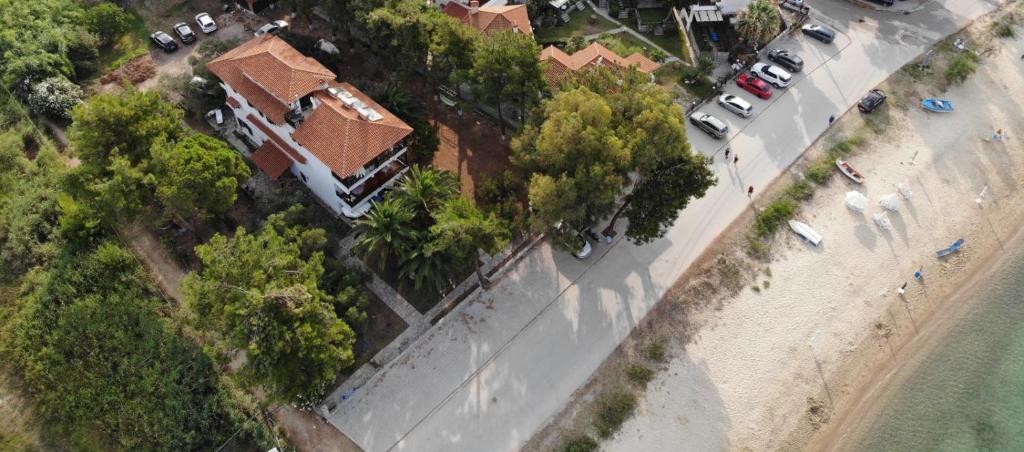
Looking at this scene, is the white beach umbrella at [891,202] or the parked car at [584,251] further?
the white beach umbrella at [891,202]

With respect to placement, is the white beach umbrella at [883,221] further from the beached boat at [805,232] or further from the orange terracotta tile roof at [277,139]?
the orange terracotta tile roof at [277,139]

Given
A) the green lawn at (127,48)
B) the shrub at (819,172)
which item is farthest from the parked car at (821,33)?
the green lawn at (127,48)

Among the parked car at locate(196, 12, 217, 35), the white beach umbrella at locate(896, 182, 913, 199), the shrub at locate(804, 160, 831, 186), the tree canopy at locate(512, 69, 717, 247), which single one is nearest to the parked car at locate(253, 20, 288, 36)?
the parked car at locate(196, 12, 217, 35)

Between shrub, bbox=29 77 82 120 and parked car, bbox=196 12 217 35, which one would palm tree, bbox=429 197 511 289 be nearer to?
shrub, bbox=29 77 82 120

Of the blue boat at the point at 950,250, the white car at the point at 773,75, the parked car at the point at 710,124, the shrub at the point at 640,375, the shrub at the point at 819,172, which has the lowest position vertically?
the shrub at the point at 640,375

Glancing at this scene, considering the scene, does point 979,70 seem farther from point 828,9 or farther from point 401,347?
point 401,347

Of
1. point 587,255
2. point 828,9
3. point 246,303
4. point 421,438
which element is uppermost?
point 828,9

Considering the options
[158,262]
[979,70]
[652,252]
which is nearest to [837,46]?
[979,70]
